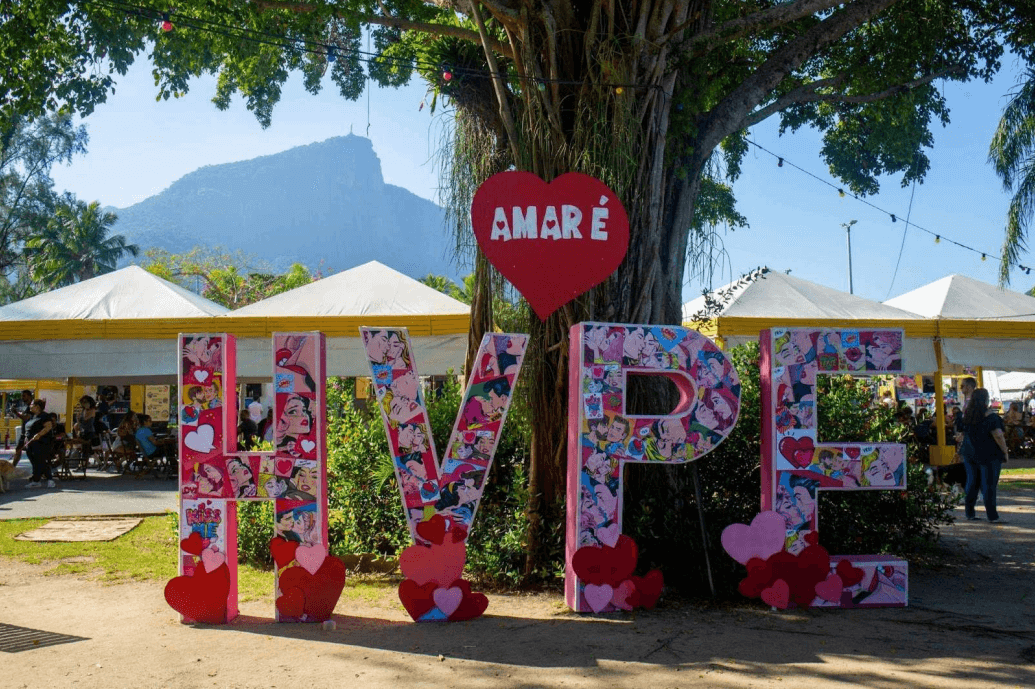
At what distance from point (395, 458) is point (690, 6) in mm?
4162

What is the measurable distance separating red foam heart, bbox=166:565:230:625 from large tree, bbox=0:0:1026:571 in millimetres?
2222


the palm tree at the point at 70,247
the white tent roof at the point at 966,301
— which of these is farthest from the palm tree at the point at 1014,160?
the palm tree at the point at 70,247

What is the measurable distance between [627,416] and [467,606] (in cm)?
160

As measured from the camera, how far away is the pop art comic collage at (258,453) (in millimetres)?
5953

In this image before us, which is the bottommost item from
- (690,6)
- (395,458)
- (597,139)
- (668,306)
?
(395,458)

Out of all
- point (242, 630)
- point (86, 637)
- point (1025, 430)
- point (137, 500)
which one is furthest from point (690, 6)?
point (1025, 430)

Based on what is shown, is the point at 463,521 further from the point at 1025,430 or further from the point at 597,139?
the point at 1025,430

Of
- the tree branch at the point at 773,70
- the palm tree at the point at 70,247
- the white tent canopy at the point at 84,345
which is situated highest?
the palm tree at the point at 70,247

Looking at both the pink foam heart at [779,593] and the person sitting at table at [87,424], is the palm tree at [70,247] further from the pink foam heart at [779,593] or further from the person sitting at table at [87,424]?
the pink foam heart at [779,593]

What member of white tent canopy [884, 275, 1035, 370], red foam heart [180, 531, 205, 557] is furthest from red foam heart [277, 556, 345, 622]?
white tent canopy [884, 275, 1035, 370]

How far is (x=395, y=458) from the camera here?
6.13m

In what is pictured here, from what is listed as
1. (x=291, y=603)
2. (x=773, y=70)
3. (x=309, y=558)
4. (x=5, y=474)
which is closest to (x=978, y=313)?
(x=773, y=70)

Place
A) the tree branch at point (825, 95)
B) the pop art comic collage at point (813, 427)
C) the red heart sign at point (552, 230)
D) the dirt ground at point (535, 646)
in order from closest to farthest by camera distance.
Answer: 1. the dirt ground at point (535, 646)
2. the pop art comic collage at point (813, 427)
3. the red heart sign at point (552, 230)
4. the tree branch at point (825, 95)

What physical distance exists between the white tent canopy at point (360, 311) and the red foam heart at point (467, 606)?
557 centimetres
